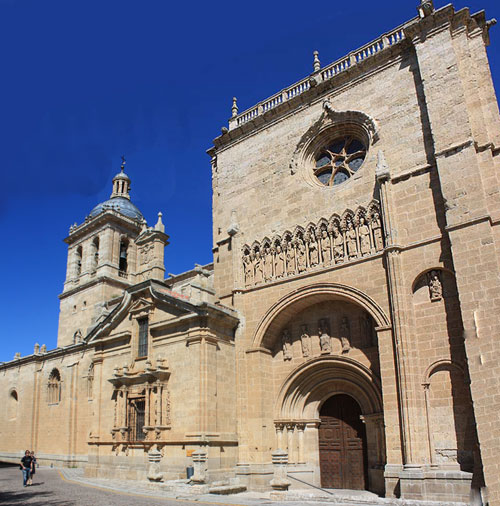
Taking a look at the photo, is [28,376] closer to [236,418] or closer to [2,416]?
[2,416]

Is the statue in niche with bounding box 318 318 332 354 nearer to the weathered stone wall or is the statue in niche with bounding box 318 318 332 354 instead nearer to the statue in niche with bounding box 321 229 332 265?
the weathered stone wall

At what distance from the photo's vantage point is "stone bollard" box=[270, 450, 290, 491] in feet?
42.8

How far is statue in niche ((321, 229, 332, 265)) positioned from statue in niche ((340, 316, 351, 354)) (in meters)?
1.91

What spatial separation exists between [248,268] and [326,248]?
3.26 metres

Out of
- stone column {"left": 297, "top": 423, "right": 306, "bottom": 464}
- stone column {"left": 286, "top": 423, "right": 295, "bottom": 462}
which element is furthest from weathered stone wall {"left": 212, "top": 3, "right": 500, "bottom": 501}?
stone column {"left": 297, "top": 423, "right": 306, "bottom": 464}

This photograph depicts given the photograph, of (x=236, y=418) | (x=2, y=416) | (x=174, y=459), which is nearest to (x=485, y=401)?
(x=236, y=418)

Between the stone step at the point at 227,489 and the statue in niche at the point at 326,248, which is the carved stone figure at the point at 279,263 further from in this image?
the stone step at the point at 227,489

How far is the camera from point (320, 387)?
642 inches

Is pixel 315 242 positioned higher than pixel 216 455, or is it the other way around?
pixel 315 242

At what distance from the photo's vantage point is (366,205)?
50.7ft

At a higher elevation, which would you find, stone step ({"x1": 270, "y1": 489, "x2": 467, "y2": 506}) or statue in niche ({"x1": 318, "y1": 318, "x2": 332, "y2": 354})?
statue in niche ({"x1": 318, "y1": 318, "x2": 332, "y2": 354})

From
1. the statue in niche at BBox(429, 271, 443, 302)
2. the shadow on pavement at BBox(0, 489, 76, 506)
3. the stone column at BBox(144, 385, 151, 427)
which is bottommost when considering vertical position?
the shadow on pavement at BBox(0, 489, 76, 506)

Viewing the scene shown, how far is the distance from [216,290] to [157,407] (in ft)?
15.4

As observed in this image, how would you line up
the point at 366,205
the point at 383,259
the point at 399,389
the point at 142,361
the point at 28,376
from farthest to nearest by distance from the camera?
the point at 28,376 → the point at 142,361 → the point at 366,205 → the point at 383,259 → the point at 399,389
